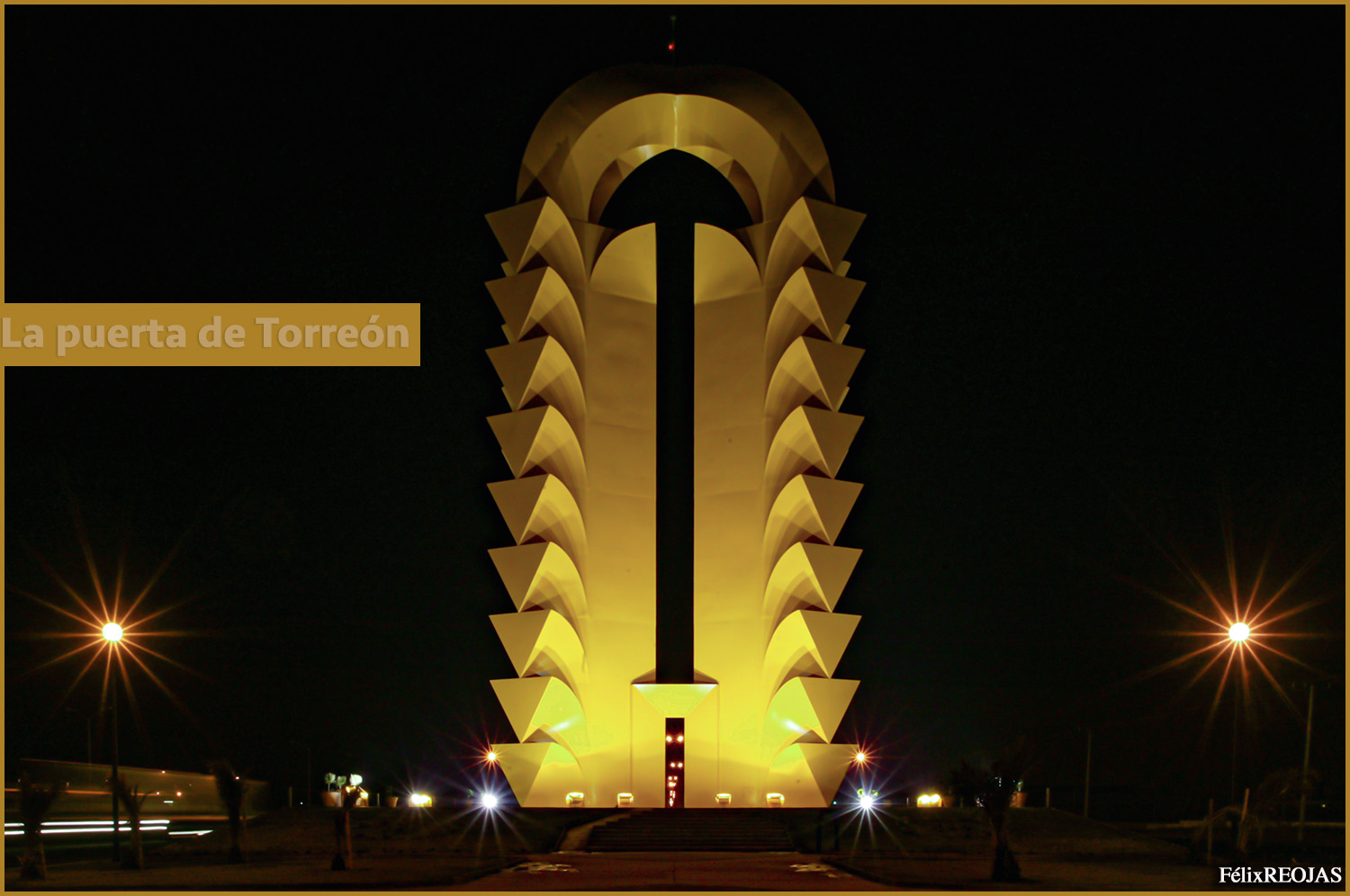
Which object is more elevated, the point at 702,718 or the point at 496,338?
the point at 496,338

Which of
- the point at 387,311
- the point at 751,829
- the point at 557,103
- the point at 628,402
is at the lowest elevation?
the point at 751,829

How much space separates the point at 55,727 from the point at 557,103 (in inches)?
934

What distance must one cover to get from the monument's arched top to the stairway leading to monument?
14.4 metres

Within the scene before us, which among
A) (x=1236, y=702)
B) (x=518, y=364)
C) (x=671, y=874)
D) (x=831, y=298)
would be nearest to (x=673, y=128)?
(x=831, y=298)

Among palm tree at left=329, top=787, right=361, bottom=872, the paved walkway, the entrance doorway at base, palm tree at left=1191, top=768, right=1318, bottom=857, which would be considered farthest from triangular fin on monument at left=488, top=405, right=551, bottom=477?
palm tree at left=1191, top=768, right=1318, bottom=857

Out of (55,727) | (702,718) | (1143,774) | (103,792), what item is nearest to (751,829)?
(702,718)

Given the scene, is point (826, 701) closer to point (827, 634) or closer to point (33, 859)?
point (827, 634)

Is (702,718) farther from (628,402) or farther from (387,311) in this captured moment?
(387,311)

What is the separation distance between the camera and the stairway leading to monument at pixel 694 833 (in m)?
20.7

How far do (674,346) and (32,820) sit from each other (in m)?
18.1

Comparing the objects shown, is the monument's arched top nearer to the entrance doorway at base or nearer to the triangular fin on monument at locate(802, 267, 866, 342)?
the triangular fin on monument at locate(802, 267, 866, 342)

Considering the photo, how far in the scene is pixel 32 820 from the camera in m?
15.1

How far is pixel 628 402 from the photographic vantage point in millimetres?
28344

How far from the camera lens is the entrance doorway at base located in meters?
26.7
